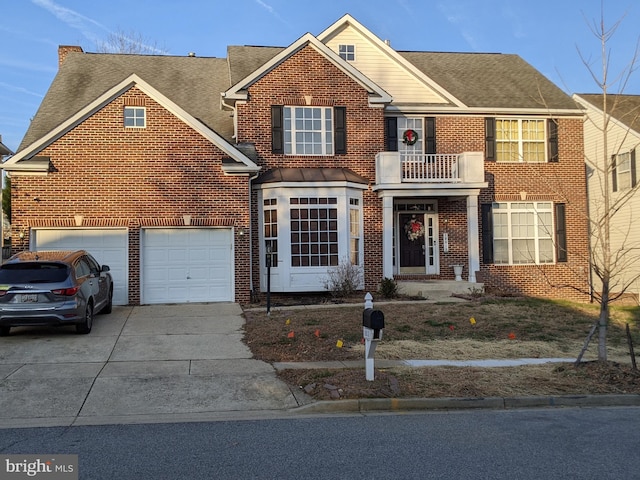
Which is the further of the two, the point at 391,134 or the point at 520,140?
the point at 520,140

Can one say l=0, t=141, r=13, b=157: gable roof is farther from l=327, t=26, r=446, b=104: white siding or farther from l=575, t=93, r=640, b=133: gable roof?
l=575, t=93, r=640, b=133: gable roof

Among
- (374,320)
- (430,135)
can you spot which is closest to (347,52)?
(430,135)

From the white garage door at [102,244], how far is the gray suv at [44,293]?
12.5 feet

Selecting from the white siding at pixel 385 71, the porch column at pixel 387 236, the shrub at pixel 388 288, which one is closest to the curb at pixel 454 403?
the shrub at pixel 388 288

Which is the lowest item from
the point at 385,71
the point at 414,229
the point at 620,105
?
the point at 414,229

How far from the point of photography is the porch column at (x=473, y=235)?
18172 mm

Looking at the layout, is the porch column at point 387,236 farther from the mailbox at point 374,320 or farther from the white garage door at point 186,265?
the mailbox at point 374,320

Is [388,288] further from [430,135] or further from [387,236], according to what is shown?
[430,135]

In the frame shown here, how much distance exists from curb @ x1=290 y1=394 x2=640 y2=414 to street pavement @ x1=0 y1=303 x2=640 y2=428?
0.01 metres

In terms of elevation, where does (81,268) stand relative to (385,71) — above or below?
below

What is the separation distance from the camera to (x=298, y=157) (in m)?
17.8

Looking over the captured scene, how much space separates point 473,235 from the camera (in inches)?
718

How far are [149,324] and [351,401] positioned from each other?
6.80 metres

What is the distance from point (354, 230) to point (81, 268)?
8322 millimetres
